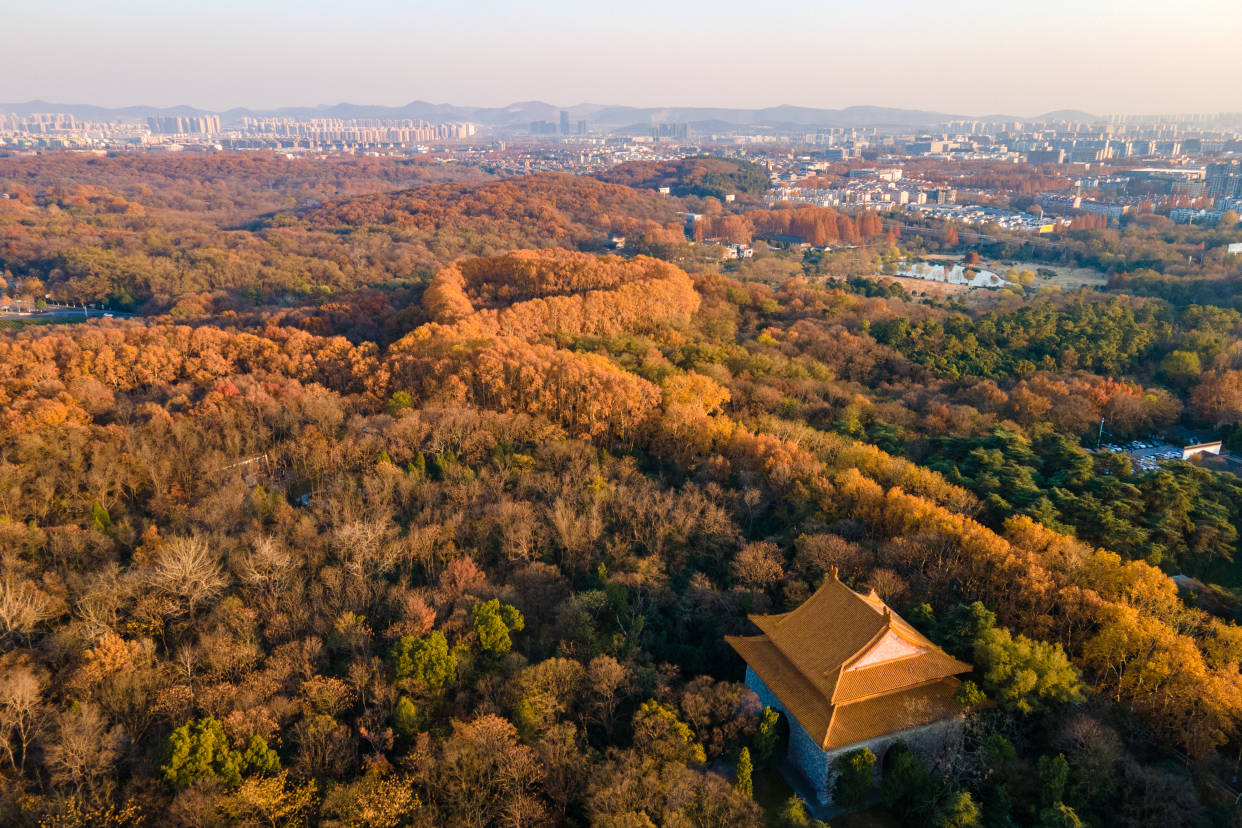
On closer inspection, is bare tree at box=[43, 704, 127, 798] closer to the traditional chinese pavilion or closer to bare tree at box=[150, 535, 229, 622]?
bare tree at box=[150, 535, 229, 622]

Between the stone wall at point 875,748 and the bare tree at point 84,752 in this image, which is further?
the stone wall at point 875,748

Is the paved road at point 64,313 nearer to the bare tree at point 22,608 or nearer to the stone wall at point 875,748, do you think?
the bare tree at point 22,608

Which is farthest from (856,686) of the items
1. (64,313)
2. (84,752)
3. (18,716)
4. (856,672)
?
(64,313)

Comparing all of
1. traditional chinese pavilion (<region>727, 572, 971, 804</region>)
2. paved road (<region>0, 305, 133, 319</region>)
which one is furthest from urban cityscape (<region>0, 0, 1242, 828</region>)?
paved road (<region>0, 305, 133, 319</region>)

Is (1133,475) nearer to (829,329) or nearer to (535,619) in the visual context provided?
(829,329)

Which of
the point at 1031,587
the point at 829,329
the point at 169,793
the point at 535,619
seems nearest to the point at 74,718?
the point at 169,793

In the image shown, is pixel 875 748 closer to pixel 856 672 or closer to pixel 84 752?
pixel 856 672

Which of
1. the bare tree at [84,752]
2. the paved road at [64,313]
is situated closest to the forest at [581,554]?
the bare tree at [84,752]
